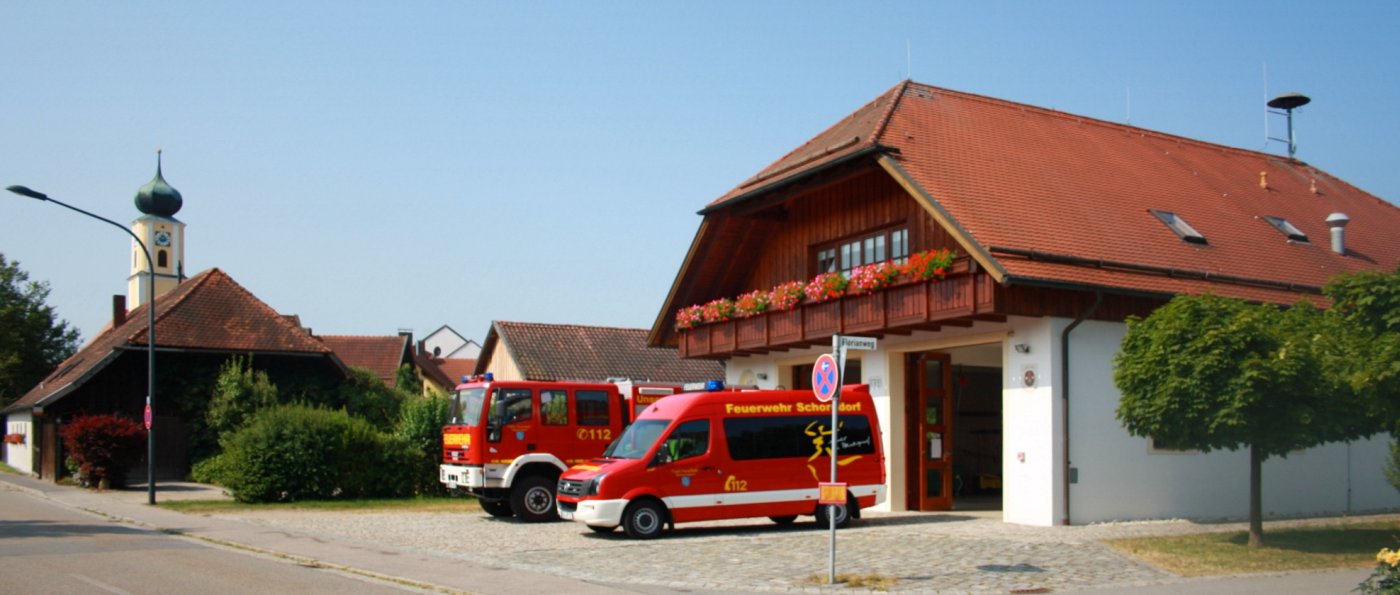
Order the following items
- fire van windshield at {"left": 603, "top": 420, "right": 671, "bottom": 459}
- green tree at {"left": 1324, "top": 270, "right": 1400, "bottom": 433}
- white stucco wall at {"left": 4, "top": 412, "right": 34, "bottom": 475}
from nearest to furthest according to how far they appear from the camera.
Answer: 1. green tree at {"left": 1324, "top": 270, "right": 1400, "bottom": 433}
2. fire van windshield at {"left": 603, "top": 420, "right": 671, "bottom": 459}
3. white stucco wall at {"left": 4, "top": 412, "right": 34, "bottom": 475}

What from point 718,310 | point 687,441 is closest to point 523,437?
point 687,441

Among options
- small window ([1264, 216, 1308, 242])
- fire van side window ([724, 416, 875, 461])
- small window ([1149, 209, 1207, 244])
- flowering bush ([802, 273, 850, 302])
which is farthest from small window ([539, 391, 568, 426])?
small window ([1264, 216, 1308, 242])

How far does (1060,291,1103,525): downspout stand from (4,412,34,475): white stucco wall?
3838 cm

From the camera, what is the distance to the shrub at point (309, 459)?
87.6 feet

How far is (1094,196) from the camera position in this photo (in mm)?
22141

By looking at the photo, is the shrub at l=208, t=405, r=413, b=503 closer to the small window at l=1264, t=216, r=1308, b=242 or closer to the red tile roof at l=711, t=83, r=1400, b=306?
the red tile roof at l=711, t=83, r=1400, b=306

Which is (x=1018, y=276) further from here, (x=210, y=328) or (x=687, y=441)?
(x=210, y=328)

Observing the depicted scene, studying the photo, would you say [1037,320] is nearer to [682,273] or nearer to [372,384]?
[682,273]

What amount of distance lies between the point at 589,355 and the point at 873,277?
30.2 metres

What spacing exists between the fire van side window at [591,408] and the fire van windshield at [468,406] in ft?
5.60

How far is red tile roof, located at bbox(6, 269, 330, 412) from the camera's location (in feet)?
126

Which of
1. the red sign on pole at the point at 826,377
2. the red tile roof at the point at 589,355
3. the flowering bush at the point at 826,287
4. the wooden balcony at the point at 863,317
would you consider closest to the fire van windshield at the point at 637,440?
the wooden balcony at the point at 863,317

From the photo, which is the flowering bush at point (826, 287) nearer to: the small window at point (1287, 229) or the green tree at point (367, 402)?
the small window at point (1287, 229)

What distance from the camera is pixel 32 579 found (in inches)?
519
